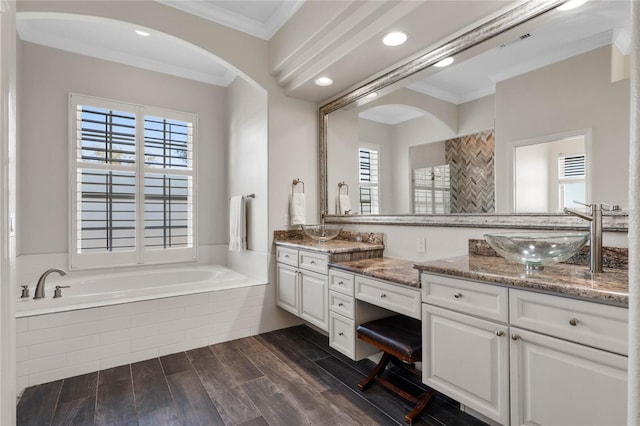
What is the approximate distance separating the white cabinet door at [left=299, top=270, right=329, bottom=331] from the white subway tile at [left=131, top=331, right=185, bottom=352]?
1059 mm

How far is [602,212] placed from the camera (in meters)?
1.60

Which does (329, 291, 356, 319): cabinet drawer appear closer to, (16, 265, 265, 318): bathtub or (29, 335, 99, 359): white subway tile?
(16, 265, 265, 318): bathtub

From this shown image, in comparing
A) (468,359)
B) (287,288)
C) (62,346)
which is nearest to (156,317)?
(62,346)

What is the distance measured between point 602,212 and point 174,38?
319cm

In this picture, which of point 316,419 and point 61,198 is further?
point 61,198

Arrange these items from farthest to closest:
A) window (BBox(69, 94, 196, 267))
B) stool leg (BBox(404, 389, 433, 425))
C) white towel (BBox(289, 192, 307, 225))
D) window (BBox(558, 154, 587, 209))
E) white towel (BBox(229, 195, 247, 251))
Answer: white towel (BBox(229, 195, 247, 251))
window (BBox(69, 94, 196, 267))
white towel (BBox(289, 192, 307, 225))
stool leg (BBox(404, 389, 433, 425))
window (BBox(558, 154, 587, 209))

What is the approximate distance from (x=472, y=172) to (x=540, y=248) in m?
0.78

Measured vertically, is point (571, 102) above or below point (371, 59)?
below

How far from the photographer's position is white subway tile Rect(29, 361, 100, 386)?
2.26 meters

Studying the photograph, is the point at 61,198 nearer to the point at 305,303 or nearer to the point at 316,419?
the point at 305,303

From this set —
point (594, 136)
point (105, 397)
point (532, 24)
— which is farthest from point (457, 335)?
point (105, 397)

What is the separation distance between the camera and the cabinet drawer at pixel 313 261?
2605 millimetres

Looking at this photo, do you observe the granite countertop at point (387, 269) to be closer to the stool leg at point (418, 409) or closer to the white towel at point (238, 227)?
the stool leg at point (418, 409)

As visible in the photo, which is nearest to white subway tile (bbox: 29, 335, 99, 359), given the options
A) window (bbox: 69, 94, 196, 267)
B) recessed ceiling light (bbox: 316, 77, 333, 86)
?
window (bbox: 69, 94, 196, 267)
